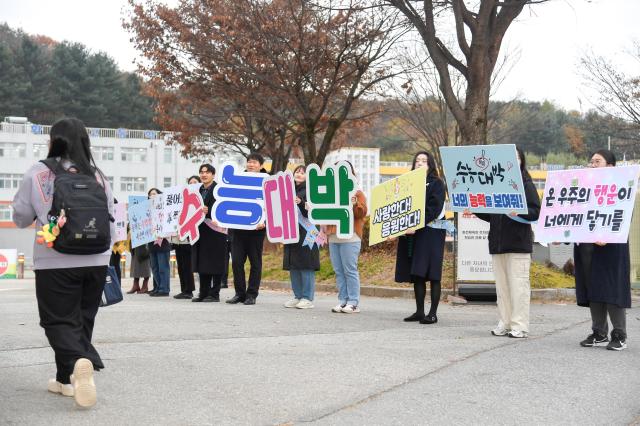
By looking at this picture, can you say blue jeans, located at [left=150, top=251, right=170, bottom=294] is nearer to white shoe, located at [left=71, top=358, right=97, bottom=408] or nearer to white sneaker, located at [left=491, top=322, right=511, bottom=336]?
white sneaker, located at [left=491, top=322, right=511, bottom=336]

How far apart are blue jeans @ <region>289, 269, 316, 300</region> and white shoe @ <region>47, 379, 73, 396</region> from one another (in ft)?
20.0

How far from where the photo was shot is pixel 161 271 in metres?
14.9

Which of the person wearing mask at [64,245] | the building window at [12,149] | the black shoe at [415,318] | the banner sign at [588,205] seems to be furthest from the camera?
the building window at [12,149]

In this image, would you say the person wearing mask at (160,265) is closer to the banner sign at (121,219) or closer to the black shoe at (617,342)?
the banner sign at (121,219)

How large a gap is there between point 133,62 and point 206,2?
14.7 ft

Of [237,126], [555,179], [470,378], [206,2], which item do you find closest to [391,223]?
Result: [555,179]

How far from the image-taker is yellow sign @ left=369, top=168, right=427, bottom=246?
980 centimetres

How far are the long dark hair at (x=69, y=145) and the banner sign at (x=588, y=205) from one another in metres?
4.59

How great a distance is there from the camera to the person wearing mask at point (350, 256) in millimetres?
10852

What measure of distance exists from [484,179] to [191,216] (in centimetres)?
521

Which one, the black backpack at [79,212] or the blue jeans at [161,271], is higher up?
the black backpack at [79,212]

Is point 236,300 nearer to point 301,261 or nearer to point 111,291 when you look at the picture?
point 301,261

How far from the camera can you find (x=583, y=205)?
8023 millimetres

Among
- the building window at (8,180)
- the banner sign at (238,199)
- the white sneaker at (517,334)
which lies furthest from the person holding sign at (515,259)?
the building window at (8,180)
